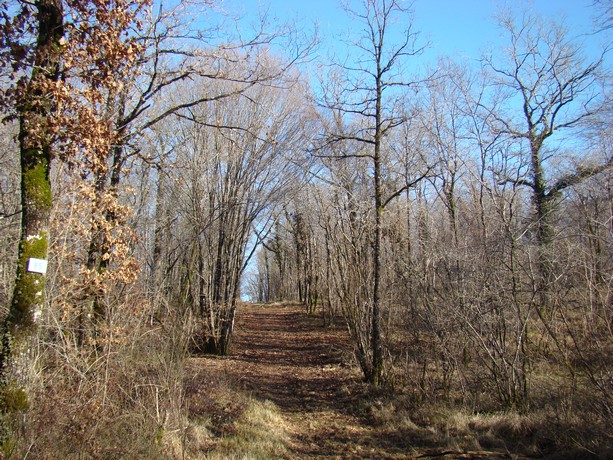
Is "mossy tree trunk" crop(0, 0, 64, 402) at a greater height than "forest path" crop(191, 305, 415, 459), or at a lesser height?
greater

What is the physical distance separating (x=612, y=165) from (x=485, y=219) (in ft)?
8.44

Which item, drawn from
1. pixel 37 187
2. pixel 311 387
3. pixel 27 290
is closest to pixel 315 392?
pixel 311 387

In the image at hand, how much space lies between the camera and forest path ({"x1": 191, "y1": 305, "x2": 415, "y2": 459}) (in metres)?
6.63

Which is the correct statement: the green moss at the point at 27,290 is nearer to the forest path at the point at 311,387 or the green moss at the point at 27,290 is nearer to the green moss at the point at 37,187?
the green moss at the point at 37,187

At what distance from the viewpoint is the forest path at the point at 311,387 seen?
6.63 m

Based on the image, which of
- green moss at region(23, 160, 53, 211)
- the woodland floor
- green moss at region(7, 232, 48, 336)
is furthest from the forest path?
green moss at region(23, 160, 53, 211)

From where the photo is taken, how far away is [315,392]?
968cm

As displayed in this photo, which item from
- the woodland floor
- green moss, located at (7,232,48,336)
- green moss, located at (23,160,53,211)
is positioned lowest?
the woodland floor

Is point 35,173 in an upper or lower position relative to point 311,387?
upper

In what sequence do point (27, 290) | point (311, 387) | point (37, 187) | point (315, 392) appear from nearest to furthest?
point (27, 290) → point (37, 187) → point (315, 392) → point (311, 387)

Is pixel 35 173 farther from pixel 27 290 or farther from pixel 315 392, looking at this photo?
pixel 315 392

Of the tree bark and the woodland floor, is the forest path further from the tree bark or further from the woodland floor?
the tree bark

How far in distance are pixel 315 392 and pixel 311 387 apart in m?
0.42

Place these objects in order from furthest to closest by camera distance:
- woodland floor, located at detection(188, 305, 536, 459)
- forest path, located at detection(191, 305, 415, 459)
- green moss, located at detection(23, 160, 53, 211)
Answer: forest path, located at detection(191, 305, 415, 459), woodland floor, located at detection(188, 305, 536, 459), green moss, located at detection(23, 160, 53, 211)
